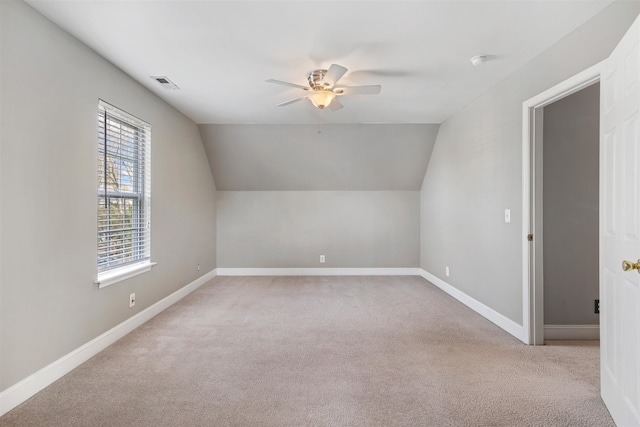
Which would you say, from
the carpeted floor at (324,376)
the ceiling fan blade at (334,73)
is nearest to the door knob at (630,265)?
the carpeted floor at (324,376)

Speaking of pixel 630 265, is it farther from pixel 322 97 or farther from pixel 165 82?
pixel 165 82

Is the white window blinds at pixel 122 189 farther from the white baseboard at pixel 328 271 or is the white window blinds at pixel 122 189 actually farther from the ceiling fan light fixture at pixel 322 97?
the white baseboard at pixel 328 271

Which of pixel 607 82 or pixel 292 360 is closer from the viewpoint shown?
pixel 607 82

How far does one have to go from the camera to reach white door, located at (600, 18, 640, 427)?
153cm

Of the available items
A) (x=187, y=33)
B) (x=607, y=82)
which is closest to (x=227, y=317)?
(x=187, y=33)

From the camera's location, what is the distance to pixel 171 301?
13.0 feet

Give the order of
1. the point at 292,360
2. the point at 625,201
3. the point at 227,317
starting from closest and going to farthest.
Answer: the point at 625,201
the point at 292,360
the point at 227,317

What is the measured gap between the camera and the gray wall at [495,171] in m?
2.28

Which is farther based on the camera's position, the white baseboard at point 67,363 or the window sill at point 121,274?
the window sill at point 121,274

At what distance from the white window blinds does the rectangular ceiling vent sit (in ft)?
1.41

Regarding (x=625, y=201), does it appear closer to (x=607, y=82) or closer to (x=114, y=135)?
(x=607, y=82)

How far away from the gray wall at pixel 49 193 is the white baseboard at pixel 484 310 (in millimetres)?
3499

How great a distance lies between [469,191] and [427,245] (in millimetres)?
1791

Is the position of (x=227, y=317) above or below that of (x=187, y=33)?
below
